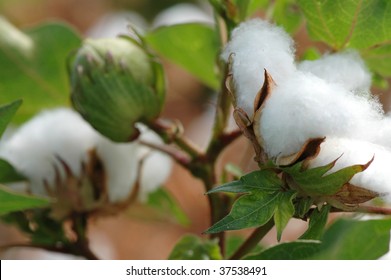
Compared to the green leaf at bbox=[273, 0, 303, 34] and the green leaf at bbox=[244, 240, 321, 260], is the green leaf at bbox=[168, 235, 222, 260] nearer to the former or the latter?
the green leaf at bbox=[244, 240, 321, 260]

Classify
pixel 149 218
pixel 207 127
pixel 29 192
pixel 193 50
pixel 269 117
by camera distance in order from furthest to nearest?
pixel 207 127
pixel 149 218
pixel 193 50
pixel 29 192
pixel 269 117

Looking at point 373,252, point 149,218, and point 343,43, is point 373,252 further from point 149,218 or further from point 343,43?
point 149,218

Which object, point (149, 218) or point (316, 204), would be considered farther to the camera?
point (149, 218)

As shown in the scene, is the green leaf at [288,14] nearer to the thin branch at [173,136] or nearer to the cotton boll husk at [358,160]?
the thin branch at [173,136]

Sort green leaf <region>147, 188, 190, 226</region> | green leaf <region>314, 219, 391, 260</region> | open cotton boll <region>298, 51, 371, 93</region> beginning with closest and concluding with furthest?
green leaf <region>314, 219, 391, 260</region>, open cotton boll <region>298, 51, 371, 93</region>, green leaf <region>147, 188, 190, 226</region>

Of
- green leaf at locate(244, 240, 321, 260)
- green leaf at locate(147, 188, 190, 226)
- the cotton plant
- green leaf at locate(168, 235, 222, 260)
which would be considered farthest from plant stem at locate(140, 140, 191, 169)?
green leaf at locate(147, 188, 190, 226)

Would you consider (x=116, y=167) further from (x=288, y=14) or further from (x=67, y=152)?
(x=288, y=14)

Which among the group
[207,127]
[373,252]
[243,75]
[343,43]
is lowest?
[373,252]
